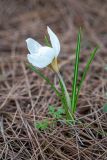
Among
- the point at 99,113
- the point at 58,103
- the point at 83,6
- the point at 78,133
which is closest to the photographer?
the point at 78,133

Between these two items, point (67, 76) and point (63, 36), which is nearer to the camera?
point (67, 76)

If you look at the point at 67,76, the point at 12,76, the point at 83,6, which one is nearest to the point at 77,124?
the point at 67,76

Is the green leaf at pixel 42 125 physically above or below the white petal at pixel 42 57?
below

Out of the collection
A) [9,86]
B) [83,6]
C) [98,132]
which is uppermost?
[83,6]

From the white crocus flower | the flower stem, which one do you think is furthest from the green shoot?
the white crocus flower

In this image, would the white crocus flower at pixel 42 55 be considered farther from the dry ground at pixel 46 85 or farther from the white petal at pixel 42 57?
the dry ground at pixel 46 85

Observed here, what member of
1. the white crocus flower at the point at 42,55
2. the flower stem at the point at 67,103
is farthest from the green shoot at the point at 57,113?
the white crocus flower at the point at 42,55

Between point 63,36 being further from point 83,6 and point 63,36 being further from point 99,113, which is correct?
point 99,113
